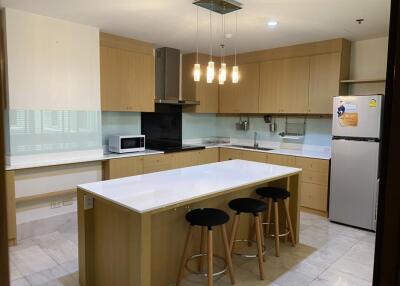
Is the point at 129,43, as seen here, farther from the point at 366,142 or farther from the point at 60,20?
the point at 366,142

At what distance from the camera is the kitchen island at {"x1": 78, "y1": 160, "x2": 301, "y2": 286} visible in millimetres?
→ 1918

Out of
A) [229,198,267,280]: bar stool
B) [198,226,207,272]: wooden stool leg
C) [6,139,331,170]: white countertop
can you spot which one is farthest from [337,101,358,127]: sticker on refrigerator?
[198,226,207,272]: wooden stool leg

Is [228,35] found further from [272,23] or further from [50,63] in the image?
[50,63]

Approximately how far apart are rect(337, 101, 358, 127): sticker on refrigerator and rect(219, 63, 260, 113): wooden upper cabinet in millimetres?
1576

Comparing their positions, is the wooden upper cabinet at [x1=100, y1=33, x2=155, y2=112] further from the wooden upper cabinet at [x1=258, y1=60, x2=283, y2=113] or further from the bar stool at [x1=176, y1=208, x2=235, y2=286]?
the bar stool at [x1=176, y1=208, x2=235, y2=286]

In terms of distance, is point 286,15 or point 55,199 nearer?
point 286,15

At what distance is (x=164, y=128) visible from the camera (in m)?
5.20

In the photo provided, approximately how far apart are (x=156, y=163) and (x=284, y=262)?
88.8 inches

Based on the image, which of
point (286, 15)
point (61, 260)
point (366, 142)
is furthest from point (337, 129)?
point (61, 260)

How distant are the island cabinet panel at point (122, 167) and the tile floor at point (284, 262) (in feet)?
2.70

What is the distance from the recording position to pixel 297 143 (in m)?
5.03

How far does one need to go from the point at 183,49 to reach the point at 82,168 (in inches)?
102

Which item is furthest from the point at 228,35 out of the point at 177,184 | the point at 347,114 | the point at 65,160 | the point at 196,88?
the point at 65,160

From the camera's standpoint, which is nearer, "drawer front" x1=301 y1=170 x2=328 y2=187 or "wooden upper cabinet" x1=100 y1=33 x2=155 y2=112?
Result: "wooden upper cabinet" x1=100 y1=33 x2=155 y2=112
